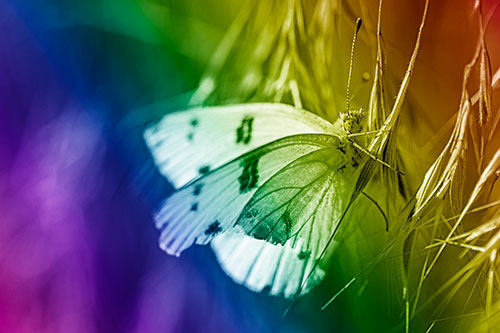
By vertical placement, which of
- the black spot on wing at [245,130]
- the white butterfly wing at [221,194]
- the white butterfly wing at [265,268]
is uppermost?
the black spot on wing at [245,130]

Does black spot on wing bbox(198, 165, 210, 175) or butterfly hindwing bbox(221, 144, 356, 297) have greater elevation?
black spot on wing bbox(198, 165, 210, 175)

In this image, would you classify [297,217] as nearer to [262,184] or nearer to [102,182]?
[262,184]

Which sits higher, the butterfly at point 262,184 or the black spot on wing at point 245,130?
the black spot on wing at point 245,130

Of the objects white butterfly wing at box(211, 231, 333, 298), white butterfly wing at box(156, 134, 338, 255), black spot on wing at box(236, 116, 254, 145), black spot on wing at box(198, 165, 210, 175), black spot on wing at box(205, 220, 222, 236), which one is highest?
→ black spot on wing at box(236, 116, 254, 145)

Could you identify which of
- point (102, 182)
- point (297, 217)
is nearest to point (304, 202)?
point (297, 217)

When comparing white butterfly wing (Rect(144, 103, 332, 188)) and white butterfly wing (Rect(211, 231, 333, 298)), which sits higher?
white butterfly wing (Rect(144, 103, 332, 188))

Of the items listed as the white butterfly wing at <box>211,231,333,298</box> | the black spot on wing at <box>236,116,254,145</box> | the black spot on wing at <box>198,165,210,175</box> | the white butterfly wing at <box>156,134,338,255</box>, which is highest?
the black spot on wing at <box>236,116,254,145</box>
